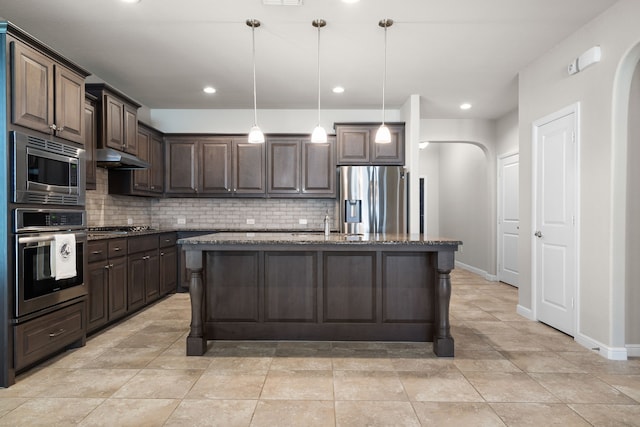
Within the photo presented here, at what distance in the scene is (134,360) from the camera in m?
3.12

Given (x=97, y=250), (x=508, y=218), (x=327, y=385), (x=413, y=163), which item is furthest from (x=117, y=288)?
(x=508, y=218)

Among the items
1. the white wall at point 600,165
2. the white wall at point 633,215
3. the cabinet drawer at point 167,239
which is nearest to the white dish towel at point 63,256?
the cabinet drawer at point 167,239

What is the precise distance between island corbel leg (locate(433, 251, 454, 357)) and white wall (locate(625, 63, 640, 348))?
1411mm

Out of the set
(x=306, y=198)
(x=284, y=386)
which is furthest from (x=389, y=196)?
(x=284, y=386)

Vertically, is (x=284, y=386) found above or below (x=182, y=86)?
below

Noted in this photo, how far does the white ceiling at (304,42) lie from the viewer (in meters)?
3.20

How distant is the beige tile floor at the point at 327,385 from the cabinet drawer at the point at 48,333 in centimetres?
14

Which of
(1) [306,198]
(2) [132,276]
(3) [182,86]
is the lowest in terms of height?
(2) [132,276]

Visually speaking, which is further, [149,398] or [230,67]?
[230,67]

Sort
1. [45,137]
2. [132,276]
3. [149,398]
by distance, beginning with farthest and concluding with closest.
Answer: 1. [132,276]
2. [45,137]
3. [149,398]

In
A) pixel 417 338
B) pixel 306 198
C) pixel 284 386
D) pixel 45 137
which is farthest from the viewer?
pixel 306 198

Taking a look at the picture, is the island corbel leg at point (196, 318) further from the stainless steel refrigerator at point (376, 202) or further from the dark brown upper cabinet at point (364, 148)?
the dark brown upper cabinet at point (364, 148)

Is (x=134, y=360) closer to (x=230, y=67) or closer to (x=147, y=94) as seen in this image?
(x=230, y=67)

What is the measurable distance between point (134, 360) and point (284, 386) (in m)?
1.31
